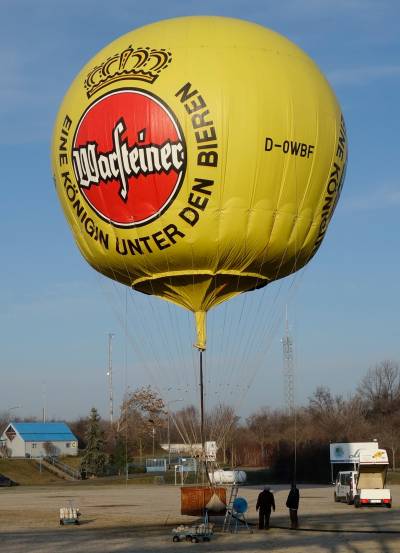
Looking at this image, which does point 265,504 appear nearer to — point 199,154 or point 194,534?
point 194,534

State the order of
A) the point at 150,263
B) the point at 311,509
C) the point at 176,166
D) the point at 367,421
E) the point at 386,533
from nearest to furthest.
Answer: the point at 176,166, the point at 150,263, the point at 386,533, the point at 311,509, the point at 367,421

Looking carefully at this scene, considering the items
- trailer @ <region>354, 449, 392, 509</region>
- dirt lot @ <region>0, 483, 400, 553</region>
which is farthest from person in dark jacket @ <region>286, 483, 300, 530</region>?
trailer @ <region>354, 449, 392, 509</region>

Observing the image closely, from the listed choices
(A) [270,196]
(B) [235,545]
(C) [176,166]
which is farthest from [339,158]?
(B) [235,545]

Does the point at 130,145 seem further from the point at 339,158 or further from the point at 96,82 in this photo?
the point at 339,158

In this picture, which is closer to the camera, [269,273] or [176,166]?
[176,166]

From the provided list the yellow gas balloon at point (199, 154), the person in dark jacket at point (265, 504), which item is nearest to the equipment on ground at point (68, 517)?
the person in dark jacket at point (265, 504)

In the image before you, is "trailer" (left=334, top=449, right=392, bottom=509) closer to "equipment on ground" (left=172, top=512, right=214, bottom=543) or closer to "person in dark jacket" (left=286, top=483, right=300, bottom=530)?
"person in dark jacket" (left=286, top=483, right=300, bottom=530)
